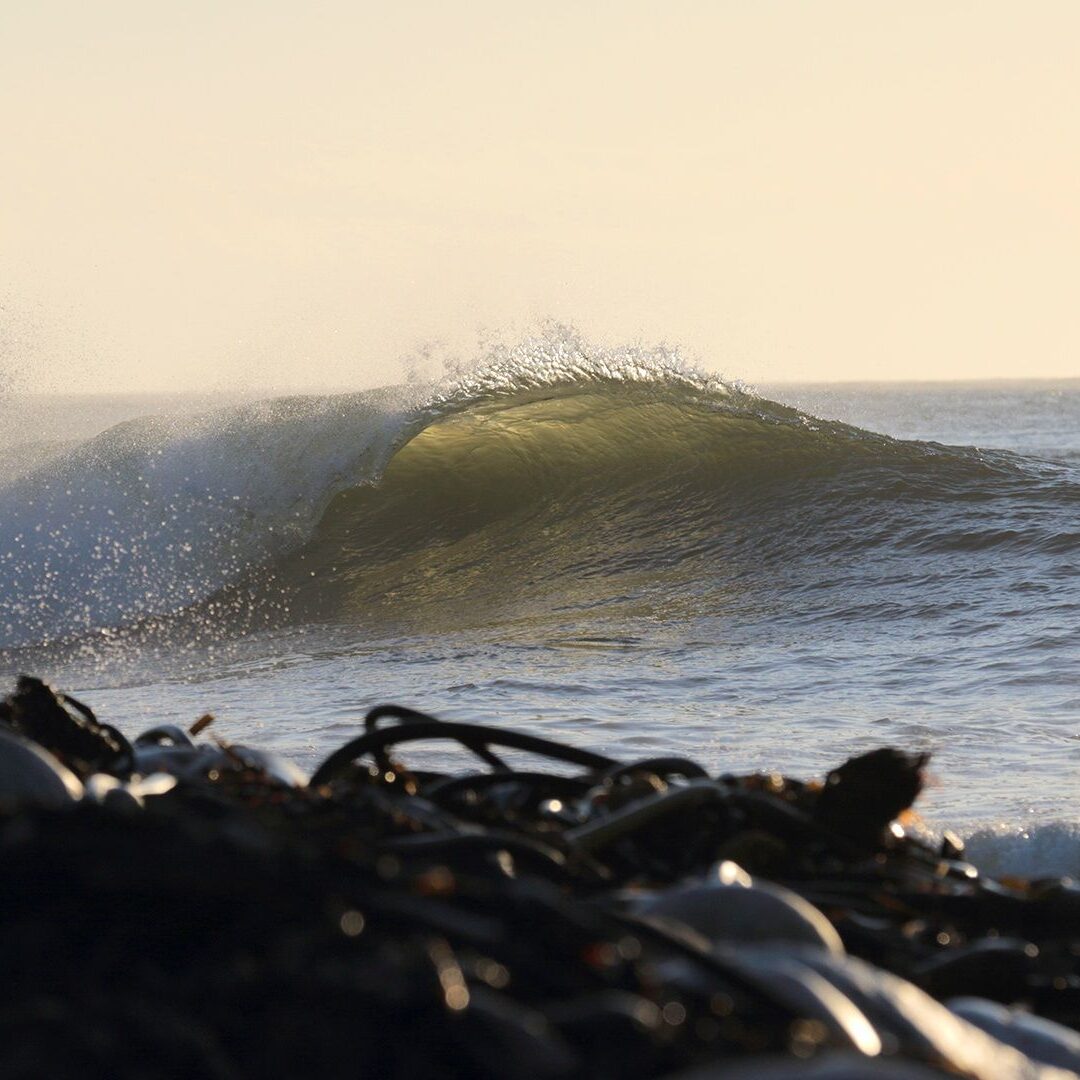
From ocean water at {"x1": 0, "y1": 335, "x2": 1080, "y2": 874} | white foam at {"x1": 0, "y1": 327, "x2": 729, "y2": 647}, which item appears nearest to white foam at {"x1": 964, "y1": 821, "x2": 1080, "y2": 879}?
ocean water at {"x1": 0, "y1": 335, "x2": 1080, "y2": 874}

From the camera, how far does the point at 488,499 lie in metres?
14.2

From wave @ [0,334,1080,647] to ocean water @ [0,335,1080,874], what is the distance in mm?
34

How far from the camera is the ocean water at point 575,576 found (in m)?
5.93

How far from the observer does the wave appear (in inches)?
456

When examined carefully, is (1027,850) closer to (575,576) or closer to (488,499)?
(575,576)

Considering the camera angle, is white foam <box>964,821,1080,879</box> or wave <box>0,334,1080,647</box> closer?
white foam <box>964,821,1080,879</box>

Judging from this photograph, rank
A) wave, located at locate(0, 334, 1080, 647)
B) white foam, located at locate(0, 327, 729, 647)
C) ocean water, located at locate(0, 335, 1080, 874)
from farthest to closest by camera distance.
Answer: wave, located at locate(0, 334, 1080, 647) → white foam, located at locate(0, 327, 729, 647) → ocean water, located at locate(0, 335, 1080, 874)

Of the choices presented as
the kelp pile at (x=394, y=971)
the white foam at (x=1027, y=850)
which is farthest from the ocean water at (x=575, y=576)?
the kelp pile at (x=394, y=971)

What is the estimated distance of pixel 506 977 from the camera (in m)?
0.92

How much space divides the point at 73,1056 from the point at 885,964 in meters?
0.88

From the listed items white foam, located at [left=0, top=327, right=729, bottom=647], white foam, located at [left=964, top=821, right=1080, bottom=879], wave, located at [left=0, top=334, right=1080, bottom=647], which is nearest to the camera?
white foam, located at [left=964, top=821, right=1080, bottom=879]

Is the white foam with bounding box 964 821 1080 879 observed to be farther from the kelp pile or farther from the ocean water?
the kelp pile

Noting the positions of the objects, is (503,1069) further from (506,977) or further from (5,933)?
(5,933)

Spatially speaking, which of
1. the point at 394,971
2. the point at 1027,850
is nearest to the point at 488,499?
the point at 1027,850
